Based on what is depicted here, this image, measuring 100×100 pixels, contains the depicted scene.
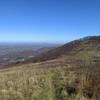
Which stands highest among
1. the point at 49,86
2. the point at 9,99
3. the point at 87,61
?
the point at 87,61

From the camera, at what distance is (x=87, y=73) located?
303 inches

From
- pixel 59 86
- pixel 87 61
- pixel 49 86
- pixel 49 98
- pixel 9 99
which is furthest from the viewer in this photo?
pixel 59 86

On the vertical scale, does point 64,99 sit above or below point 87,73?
below

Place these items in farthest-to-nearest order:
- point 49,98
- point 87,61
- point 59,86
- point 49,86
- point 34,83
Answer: point 34,83 → point 59,86 → point 87,61 → point 49,86 → point 49,98

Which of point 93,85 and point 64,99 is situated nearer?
point 64,99

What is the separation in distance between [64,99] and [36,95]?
1108 mm

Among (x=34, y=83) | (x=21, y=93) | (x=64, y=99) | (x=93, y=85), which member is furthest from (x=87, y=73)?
(x=34, y=83)

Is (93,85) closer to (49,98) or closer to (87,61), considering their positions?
(87,61)

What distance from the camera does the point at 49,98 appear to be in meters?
6.21

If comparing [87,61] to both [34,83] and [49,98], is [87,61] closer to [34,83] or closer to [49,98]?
[49,98]

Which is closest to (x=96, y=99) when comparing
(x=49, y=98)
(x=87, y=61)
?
(x=87, y=61)

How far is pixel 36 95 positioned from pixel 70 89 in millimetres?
2255

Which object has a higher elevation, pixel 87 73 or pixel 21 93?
pixel 87 73

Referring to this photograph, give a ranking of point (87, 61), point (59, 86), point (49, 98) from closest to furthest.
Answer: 1. point (49, 98)
2. point (87, 61)
3. point (59, 86)
